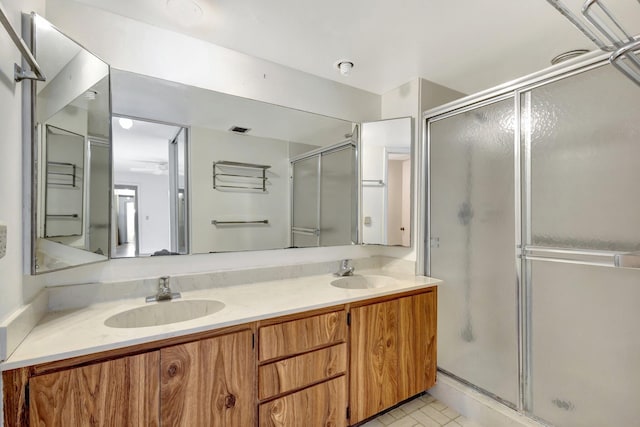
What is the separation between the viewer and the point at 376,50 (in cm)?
179

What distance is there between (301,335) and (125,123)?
1.42 metres

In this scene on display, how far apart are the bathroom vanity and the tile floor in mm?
161

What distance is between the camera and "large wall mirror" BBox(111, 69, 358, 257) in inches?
60.7

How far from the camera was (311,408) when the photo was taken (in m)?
1.46

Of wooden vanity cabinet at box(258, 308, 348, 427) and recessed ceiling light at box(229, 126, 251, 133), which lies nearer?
wooden vanity cabinet at box(258, 308, 348, 427)

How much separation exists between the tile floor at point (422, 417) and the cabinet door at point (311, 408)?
1.21ft

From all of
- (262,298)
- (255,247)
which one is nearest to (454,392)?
(262,298)

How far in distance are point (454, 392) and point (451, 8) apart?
225cm

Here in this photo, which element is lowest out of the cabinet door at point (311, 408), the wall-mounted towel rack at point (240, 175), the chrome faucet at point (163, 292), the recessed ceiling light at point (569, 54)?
the cabinet door at point (311, 408)

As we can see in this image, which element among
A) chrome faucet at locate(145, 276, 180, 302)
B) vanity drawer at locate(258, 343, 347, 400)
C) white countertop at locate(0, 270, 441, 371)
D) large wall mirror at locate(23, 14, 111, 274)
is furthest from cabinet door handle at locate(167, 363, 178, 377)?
large wall mirror at locate(23, 14, 111, 274)

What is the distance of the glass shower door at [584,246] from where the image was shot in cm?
127

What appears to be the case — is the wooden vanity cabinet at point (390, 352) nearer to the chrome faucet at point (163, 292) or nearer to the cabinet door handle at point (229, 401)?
the cabinet door handle at point (229, 401)

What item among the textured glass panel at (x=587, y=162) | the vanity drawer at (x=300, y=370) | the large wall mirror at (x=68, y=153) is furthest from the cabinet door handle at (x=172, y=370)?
the textured glass panel at (x=587, y=162)

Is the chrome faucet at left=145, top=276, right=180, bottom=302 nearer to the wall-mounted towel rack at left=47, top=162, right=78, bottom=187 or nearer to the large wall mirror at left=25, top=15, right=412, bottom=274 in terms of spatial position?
the large wall mirror at left=25, top=15, right=412, bottom=274
